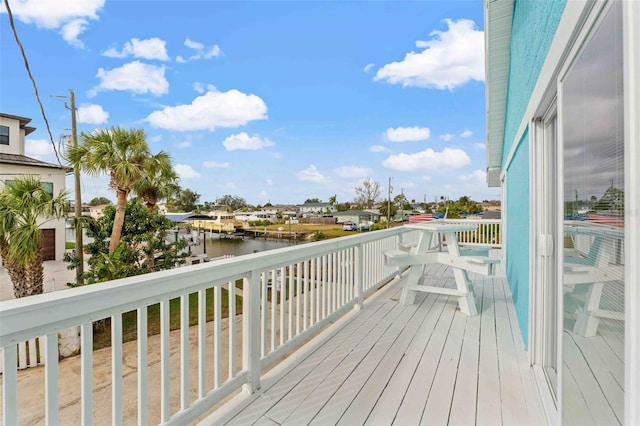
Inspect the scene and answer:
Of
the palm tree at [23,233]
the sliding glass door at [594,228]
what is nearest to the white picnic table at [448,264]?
the sliding glass door at [594,228]

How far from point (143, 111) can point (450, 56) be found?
1946 centimetres

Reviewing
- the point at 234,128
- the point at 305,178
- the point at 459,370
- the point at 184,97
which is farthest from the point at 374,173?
the point at 459,370

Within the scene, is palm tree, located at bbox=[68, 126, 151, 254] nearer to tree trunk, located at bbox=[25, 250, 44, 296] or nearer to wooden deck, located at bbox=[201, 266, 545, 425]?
tree trunk, located at bbox=[25, 250, 44, 296]

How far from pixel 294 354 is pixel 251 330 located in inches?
26.0

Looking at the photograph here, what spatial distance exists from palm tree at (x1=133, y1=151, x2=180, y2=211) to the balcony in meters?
6.31

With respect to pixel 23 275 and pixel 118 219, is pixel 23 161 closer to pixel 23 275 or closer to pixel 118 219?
pixel 118 219

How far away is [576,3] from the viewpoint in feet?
3.32

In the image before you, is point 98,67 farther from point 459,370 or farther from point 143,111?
point 459,370

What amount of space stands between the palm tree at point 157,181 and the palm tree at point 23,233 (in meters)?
2.82

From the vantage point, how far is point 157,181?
33.7 ft

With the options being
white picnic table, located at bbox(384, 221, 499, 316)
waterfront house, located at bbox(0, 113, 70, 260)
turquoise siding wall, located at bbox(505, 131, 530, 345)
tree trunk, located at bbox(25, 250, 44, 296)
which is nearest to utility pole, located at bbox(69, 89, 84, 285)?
tree trunk, located at bbox(25, 250, 44, 296)

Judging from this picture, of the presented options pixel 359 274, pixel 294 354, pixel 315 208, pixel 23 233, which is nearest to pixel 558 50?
pixel 294 354

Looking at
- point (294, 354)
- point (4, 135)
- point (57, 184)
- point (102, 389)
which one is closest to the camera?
point (294, 354)
